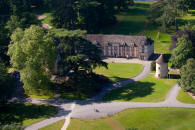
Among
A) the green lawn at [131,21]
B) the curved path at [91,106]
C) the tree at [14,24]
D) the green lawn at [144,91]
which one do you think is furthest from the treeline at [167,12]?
the tree at [14,24]

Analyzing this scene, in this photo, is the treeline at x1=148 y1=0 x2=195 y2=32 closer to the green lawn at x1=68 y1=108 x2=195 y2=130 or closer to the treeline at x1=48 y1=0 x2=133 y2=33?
the treeline at x1=48 y1=0 x2=133 y2=33

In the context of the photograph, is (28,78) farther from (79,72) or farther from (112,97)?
(112,97)

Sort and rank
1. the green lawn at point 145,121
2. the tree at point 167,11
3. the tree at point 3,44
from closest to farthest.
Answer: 1. the green lawn at point 145,121
2. the tree at point 3,44
3. the tree at point 167,11

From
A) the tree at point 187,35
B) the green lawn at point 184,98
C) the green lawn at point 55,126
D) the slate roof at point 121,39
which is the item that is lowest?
the green lawn at point 55,126

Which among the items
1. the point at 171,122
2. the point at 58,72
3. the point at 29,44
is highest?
the point at 29,44

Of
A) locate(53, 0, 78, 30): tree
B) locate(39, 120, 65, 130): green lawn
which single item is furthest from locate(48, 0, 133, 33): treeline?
locate(39, 120, 65, 130): green lawn

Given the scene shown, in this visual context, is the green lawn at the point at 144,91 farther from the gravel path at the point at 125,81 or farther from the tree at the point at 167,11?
the tree at the point at 167,11

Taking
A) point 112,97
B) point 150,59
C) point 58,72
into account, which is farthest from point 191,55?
point 58,72

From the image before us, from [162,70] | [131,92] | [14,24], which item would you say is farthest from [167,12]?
[14,24]
